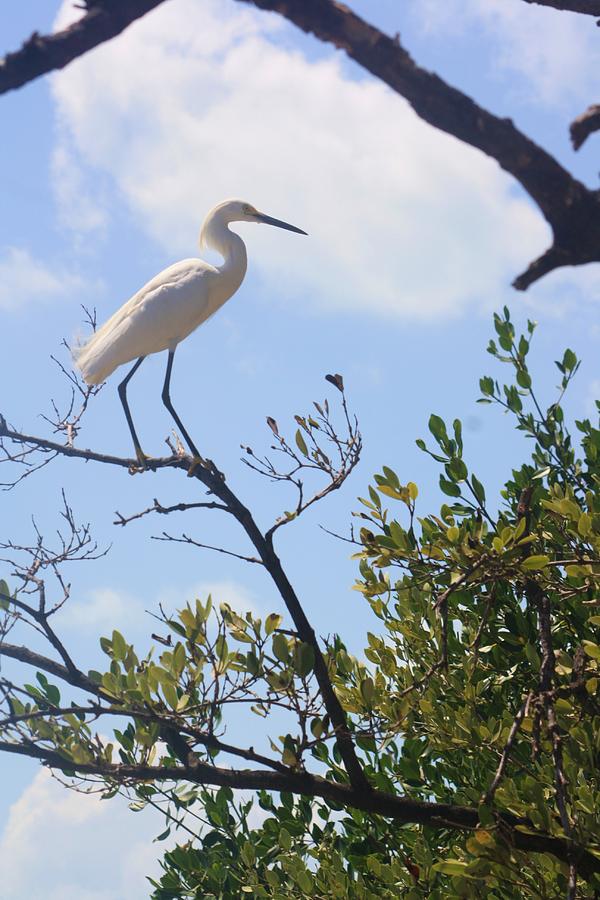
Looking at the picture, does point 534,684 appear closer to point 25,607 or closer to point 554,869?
point 554,869

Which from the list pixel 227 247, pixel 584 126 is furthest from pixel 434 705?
pixel 227 247

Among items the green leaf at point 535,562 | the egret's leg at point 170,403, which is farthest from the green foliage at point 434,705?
the egret's leg at point 170,403

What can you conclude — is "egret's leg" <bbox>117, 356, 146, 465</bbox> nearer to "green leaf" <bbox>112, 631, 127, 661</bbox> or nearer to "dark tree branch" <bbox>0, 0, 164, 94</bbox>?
"green leaf" <bbox>112, 631, 127, 661</bbox>

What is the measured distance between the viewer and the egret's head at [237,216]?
25.1 feet

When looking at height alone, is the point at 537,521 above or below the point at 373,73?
above

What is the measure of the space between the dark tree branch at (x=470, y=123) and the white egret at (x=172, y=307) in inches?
175

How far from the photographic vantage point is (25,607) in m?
3.82

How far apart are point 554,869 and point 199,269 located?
199 inches

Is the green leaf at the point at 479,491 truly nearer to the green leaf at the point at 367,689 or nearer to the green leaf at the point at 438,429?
the green leaf at the point at 438,429

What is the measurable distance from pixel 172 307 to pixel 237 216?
1.24 meters

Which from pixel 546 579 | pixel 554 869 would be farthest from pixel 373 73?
pixel 554 869

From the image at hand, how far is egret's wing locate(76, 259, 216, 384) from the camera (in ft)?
21.9

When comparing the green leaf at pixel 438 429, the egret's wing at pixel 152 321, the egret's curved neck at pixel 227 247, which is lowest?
the green leaf at pixel 438 429

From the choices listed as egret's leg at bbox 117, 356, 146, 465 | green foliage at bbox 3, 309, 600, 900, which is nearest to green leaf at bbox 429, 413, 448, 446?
green foliage at bbox 3, 309, 600, 900
